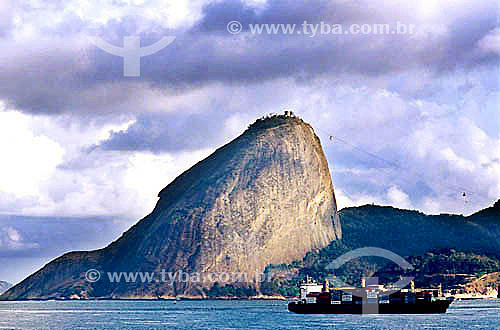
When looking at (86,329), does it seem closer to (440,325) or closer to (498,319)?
(440,325)

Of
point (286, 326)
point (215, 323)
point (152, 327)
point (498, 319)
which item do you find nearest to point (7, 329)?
point (152, 327)

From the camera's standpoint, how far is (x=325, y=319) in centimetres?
19588

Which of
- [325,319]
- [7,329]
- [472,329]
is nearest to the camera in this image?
[472,329]

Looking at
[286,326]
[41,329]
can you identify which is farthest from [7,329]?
[286,326]

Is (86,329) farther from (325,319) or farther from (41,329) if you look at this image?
(325,319)

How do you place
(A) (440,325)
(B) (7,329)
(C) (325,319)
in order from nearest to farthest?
(A) (440,325) → (B) (7,329) → (C) (325,319)

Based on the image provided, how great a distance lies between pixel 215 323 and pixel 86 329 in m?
28.9

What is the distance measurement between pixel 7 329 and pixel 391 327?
258 ft

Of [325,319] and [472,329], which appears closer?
[472,329]

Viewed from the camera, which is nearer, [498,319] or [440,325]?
[440,325]

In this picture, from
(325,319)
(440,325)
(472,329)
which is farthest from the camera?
(325,319)

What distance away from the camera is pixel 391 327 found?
162500mm

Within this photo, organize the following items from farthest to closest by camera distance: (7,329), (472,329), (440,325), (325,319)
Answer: (325,319) → (7,329) → (440,325) → (472,329)

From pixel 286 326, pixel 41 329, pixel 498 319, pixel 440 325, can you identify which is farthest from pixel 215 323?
pixel 498 319
